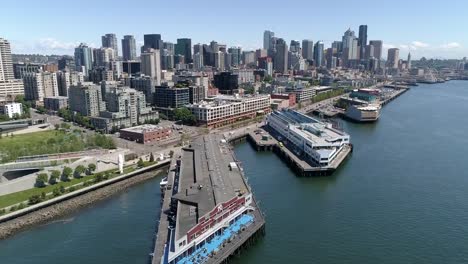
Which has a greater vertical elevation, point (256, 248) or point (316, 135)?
point (316, 135)

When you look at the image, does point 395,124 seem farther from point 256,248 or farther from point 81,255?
point 81,255

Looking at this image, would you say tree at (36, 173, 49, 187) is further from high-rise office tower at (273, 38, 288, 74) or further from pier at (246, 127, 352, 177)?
high-rise office tower at (273, 38, 288, 74)

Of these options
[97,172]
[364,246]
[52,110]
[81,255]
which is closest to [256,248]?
[364,246]

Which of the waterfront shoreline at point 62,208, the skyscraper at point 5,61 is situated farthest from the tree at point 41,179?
the skyscraper at point 5,61

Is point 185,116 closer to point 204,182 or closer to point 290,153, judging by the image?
point 290,153

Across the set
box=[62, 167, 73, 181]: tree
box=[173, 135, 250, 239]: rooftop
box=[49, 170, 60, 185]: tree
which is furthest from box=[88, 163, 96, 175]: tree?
box=[173, 135, 250, 239]: rooftop

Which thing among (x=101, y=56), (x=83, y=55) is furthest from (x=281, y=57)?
(x=83, y=55)

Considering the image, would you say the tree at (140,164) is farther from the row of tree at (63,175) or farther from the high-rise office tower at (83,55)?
the high-rise office tower at (83,55)
